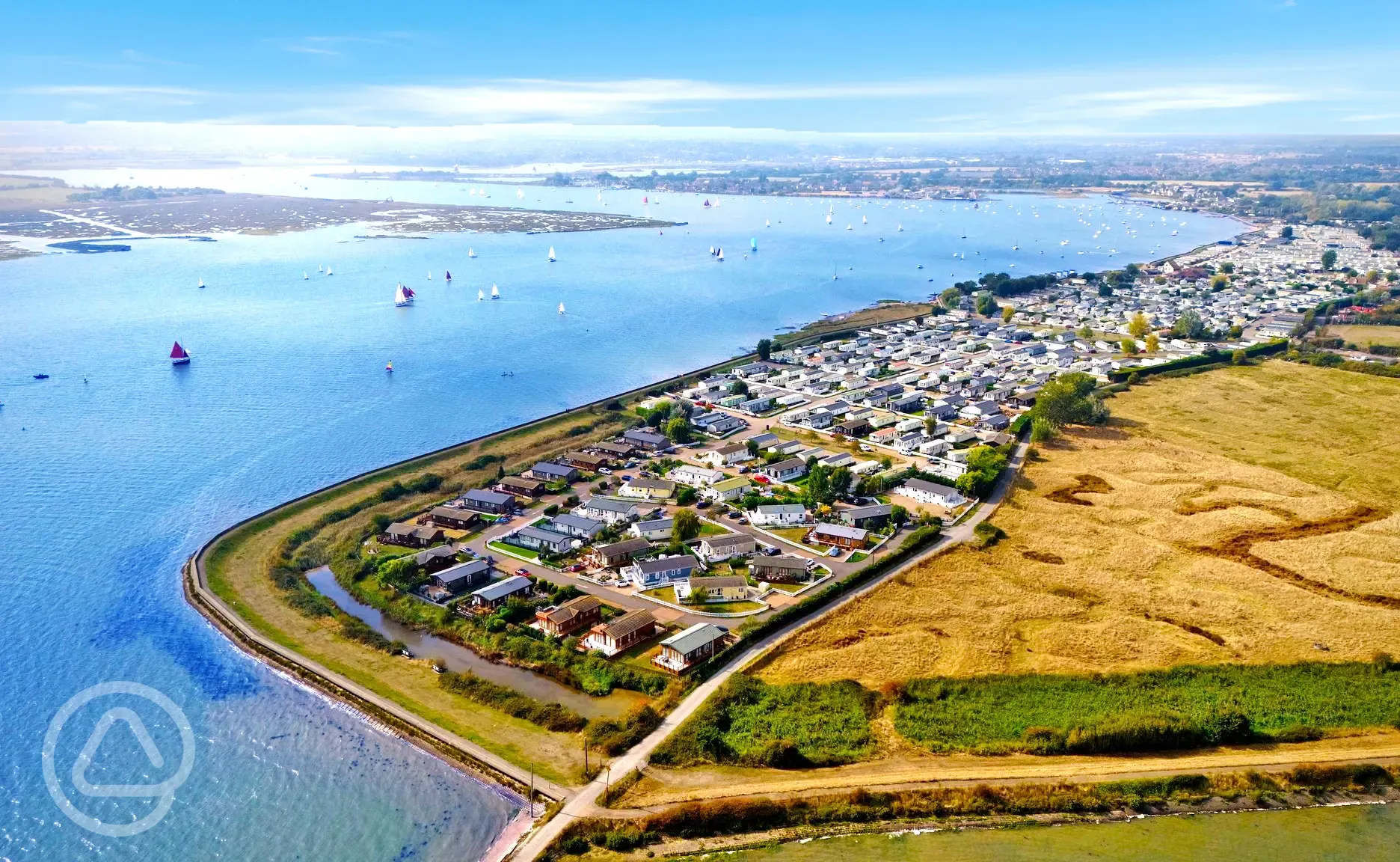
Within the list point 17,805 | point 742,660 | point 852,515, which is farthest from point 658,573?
point 17,805

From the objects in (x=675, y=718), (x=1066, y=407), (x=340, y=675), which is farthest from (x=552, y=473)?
(x=1066, y=407)

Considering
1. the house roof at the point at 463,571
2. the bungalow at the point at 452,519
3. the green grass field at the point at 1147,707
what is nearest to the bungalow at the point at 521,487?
the bungalow at the point at 452,519

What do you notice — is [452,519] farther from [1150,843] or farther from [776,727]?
[1150,843]

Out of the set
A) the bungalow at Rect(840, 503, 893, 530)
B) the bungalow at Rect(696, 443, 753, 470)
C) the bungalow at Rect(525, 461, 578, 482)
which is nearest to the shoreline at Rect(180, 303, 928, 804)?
the bungalow at Rect(525, 461, 578, 482)

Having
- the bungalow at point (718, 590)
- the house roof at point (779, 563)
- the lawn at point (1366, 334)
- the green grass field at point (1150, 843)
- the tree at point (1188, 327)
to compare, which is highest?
the tree at point (1188, 327)

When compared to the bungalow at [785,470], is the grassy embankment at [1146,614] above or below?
below

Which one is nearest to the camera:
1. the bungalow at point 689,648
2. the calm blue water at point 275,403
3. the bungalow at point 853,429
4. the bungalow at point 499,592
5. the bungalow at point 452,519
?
the calm blue water at point 275,403

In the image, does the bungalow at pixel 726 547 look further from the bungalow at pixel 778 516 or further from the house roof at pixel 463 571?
the house roof at pixel 463 571
